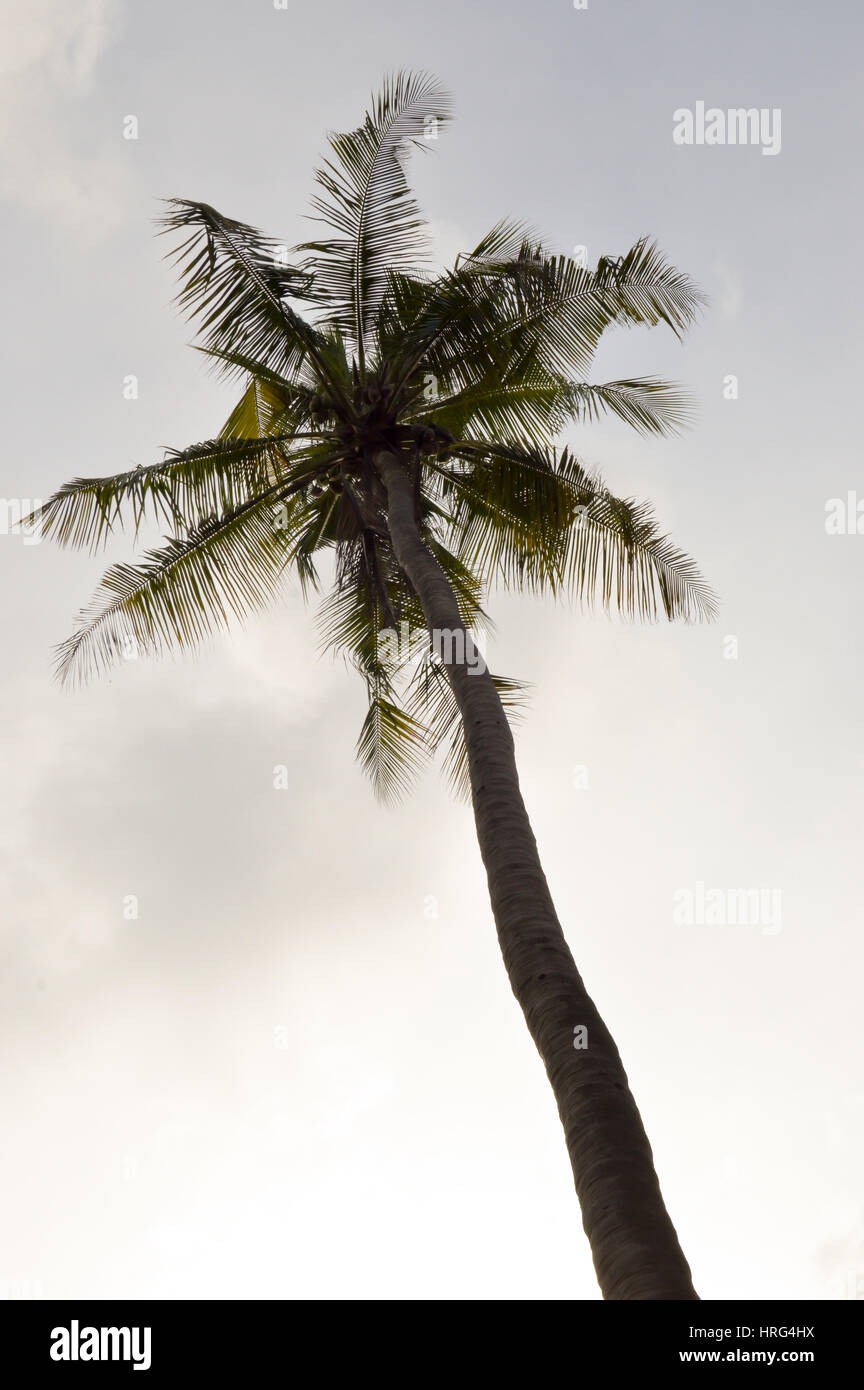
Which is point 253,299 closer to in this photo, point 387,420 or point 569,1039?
point 387,420

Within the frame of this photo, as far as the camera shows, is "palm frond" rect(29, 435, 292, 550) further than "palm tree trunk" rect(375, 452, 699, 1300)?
Yes

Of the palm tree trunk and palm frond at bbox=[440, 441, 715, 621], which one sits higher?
palm frond at bbox=[440, 441, 715, 621]

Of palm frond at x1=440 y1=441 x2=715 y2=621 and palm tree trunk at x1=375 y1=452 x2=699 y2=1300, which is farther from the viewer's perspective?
palm frond at x1=440 y1=441 x2=715 y2=621

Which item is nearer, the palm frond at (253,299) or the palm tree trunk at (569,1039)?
the palm tree trunk at (569,1039)

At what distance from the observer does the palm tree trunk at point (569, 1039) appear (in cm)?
411

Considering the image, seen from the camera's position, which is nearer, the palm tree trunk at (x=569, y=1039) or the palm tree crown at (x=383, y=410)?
the palm tree trunk at (x=569, y=1039)

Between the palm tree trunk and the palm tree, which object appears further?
the palm tree

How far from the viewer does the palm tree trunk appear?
4113 mm

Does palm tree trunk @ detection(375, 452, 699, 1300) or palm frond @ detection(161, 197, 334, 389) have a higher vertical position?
palm frond @ detection(161, 197, 334, 389)

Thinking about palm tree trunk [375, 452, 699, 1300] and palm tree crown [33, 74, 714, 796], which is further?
palm tree crown [33, 74, 714, 796]

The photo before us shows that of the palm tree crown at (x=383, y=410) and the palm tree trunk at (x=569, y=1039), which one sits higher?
the palm tree crown at (x=383, y=410)

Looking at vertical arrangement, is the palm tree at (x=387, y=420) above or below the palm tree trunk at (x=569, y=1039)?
above

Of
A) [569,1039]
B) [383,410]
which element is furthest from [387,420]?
[569,1039]
